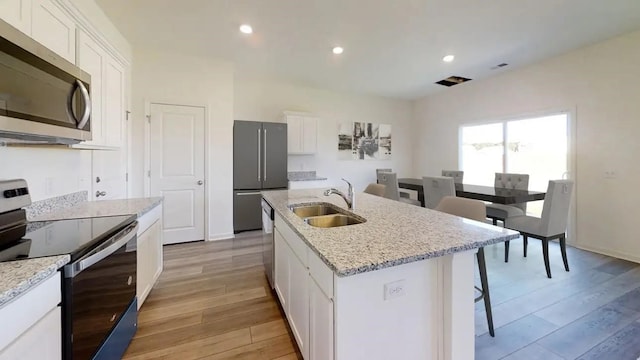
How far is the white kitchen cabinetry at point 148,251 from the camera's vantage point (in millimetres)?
1905

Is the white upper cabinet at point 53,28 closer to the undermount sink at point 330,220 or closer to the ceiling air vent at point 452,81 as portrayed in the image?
the undermount sink at point 330,220

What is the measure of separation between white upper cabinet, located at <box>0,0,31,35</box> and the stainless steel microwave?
28 centimetres

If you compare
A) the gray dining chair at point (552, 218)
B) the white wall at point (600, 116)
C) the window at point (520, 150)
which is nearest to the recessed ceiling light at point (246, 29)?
the gray dining chair at point (552, 218)

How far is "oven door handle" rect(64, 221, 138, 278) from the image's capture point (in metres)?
1.04

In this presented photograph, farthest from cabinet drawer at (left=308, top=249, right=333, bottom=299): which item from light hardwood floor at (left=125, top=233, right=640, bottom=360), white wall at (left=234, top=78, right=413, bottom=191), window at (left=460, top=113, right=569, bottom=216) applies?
window at (left=460, top=113, right=569, bottom=216)

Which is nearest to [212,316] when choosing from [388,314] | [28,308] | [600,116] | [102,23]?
[28,308]

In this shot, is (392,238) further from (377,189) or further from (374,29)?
(374,29)

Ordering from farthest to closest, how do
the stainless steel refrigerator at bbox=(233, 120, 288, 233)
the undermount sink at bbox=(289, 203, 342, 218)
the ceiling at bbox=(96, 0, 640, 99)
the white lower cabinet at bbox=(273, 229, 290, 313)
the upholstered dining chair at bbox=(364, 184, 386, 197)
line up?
the stainless steel refrigerator at bbox=(233, 120, 288, 233), the upholstered dining chair at bbox=(364, 184, 386, 197), the ceiling at bbox=(96, 0, 640, 99), the undermount sink at bbox=(289, 203, 342, 218), the white lower cabinet at bbox=(273, 229, 290, 313)

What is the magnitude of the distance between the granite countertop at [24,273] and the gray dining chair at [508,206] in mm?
3945

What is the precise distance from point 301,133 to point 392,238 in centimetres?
399

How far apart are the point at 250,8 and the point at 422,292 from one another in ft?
9.61

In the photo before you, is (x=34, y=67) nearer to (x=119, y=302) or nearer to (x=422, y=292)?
(x=119, y=302)

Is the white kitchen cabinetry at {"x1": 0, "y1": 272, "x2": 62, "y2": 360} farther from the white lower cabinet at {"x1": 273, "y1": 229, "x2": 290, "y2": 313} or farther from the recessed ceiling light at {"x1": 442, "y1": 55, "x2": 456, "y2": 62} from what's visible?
the recessed ceiling light at {"x1": 442, "y1": 55, "x2": 456, "y2": 62}

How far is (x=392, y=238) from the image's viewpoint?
1246mm
